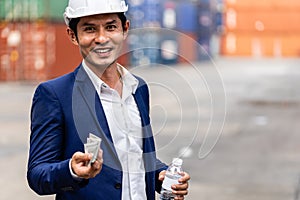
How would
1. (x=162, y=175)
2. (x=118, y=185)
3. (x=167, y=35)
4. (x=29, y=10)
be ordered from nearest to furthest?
(x=118, y=185) → (x=162, y=175) → (x=167, y=35) → (x=29, y=10)

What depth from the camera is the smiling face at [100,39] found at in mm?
2264

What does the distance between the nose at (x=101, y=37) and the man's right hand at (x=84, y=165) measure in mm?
373

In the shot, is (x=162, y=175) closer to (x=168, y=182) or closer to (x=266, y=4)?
(x=168, y=182)

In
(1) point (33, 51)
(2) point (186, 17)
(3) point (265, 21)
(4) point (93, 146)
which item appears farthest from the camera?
(3) point (265, 21)

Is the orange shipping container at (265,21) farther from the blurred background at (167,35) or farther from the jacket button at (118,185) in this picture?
the jacket button at (118,185)

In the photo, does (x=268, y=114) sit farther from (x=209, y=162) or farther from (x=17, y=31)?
(x=17, y=31)

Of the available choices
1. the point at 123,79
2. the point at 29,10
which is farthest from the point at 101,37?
the point at 29,10

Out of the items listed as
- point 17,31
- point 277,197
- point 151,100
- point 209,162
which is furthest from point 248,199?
point 17,31

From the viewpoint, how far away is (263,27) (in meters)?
57.9

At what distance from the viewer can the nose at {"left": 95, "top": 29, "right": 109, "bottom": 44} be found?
7.38ft

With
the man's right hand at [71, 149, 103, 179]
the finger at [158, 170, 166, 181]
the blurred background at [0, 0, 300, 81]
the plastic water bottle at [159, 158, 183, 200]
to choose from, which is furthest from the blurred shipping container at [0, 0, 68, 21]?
the man's right hand at [71, 149, 103, 179]

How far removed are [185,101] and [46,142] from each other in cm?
47

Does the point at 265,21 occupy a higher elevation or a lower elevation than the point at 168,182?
lower

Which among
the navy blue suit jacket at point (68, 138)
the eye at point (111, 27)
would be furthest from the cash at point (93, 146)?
the eye at point (111, 27)
